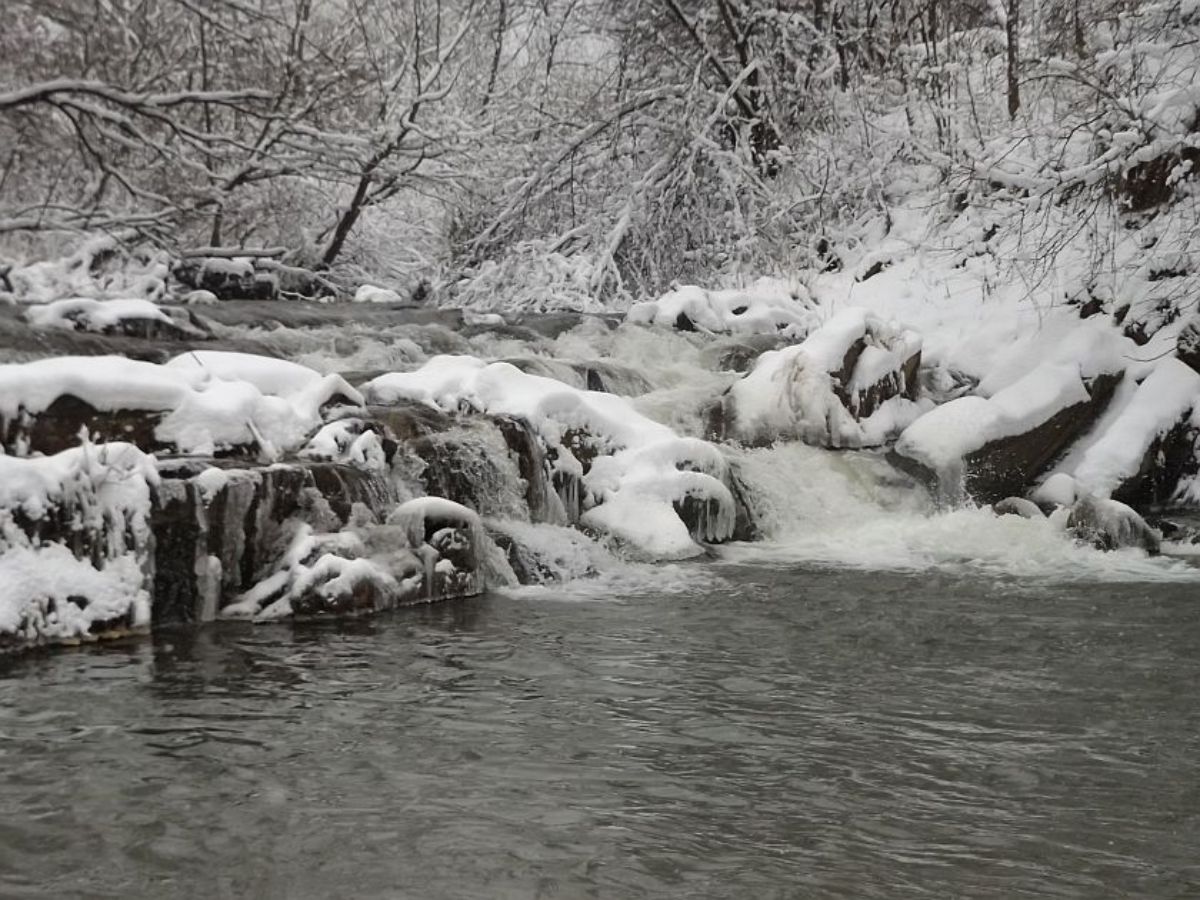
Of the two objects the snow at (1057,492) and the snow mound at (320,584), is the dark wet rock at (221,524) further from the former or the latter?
the snow at (1057,492)

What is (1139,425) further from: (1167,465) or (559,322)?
(559,322)

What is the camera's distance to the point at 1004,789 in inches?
139

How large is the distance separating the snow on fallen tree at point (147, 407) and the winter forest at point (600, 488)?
0.08 feet

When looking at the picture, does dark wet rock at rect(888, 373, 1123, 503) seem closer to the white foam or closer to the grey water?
the white foam

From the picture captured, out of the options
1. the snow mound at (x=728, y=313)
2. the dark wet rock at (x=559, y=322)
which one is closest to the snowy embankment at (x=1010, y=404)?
the snow mound at (x=728, y=313)

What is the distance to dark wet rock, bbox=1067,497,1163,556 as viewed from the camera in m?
7.93

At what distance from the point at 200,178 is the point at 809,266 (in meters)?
8.87

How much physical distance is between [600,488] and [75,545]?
3563mm

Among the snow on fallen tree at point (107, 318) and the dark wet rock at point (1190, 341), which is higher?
the snow on fallen tree at point (107, 318)

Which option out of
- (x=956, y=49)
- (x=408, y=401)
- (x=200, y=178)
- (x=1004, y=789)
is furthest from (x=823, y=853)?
(x=956, y=49)

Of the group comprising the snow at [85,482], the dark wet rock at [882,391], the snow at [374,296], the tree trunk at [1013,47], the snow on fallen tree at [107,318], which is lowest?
the snow at [85,482]

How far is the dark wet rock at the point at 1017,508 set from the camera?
8.73m

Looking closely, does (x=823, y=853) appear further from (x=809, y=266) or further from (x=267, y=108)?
(x=809, y=266)

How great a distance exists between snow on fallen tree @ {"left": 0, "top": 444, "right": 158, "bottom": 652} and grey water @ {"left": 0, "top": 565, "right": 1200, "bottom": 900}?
8.7 inches
